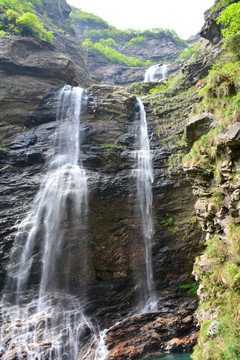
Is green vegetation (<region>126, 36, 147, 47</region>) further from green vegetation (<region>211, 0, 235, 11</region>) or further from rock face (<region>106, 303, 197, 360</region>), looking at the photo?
rock face (<region>106, 303, 197, 360</region>)

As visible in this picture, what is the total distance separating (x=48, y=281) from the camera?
1372 centimetres

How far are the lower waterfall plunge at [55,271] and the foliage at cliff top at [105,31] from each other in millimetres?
42852

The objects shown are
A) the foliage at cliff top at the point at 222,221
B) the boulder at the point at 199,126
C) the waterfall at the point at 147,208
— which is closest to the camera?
the foliage at cliff top at the point at 222,221

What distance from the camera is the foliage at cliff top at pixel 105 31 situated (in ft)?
166

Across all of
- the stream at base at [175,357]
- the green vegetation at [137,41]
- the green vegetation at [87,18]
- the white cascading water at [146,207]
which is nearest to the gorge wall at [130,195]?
the white cascading water at [146,207]

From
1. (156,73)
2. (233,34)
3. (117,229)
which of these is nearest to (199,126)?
(233,34)

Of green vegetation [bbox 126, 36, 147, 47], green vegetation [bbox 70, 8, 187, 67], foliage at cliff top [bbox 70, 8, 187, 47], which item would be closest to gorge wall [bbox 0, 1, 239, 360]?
green vegetation [bbox 70, 8, 187, 67]

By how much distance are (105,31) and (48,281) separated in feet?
178

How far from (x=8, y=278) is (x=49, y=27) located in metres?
32.2

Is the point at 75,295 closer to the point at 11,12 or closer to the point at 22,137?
the point at 22,137

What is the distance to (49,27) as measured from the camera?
3294 cm

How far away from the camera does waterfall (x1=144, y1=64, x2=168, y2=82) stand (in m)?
35.8

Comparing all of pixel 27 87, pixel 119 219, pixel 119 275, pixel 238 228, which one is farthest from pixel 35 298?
pixel 27 87

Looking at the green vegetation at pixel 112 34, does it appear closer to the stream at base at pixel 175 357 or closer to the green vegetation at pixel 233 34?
the green vegetation at pixel 233 34
